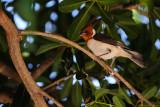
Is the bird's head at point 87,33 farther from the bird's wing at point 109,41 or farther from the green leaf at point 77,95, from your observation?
the green leaf at point 77,95

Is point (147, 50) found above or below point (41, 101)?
→ above

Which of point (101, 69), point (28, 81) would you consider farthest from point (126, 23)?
point (28, 81)

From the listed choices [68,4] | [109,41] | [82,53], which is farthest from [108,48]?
[68,4]

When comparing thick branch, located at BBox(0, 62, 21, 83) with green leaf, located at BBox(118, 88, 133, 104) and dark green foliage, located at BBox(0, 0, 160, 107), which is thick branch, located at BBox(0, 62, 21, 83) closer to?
dark green foliage, located at BBox(0, 0, 160, 107)

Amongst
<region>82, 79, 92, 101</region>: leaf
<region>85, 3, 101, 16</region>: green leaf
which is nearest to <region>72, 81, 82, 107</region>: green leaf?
<region>82, 79, 92, 101</region>: leaf

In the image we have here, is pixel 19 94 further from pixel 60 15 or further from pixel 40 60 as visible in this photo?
pixel 60 15

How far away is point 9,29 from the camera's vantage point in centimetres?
206

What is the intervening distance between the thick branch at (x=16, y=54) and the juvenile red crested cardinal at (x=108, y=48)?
0.94 m

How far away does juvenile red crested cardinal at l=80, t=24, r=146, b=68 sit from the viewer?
109 inches

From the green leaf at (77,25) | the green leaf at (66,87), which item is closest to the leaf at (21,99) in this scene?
the green leaf at (66,87)

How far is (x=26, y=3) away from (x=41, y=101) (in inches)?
35.3

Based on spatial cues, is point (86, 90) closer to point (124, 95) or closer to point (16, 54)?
point (124, 95)

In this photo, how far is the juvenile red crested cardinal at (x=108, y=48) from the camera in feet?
9.05

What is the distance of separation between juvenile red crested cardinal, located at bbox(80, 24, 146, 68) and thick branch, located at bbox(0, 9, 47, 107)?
937 mm
